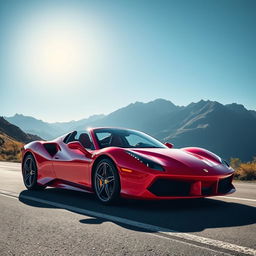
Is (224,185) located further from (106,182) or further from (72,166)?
(72,166)

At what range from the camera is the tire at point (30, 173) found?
7022mm

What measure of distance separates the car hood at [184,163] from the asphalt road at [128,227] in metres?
0.49

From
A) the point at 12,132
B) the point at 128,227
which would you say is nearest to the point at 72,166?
the point at 128,227

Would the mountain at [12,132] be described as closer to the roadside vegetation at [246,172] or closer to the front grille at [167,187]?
the roadside vegetation at [246,172]

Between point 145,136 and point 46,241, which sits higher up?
point 145,136

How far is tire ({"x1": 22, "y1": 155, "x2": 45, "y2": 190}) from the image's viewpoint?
702 cm

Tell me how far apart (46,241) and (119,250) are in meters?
0.69

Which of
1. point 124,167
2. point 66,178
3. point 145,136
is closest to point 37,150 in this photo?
point 66,178

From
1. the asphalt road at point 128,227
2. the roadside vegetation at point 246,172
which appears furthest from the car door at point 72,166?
the roadside vegetation at point 246,172

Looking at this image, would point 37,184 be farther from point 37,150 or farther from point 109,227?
point 109,227

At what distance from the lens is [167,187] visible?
178 inches

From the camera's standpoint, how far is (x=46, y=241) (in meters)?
2.98

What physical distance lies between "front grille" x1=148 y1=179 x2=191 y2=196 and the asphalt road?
0.21m

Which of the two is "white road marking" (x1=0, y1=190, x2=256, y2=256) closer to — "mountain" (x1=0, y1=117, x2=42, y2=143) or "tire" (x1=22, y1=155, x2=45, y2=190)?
"tire" (x1=22, y1=155, x2=45, y2=190)
